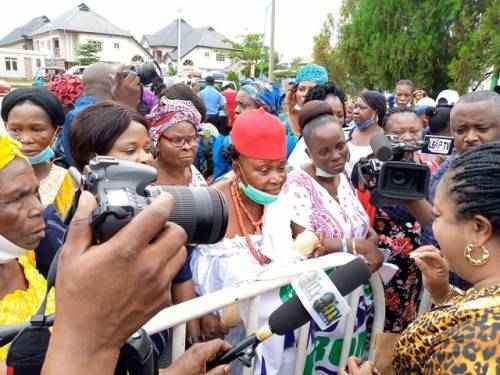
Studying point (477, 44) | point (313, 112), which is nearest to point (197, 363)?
point (313, 112)

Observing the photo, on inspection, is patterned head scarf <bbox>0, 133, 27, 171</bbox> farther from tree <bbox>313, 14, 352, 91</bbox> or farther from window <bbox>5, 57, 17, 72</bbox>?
window <bbox>5, 57, 17, 72</bbox>

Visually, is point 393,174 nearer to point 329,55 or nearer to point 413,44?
point 413,44

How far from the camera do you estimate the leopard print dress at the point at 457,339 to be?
1075 mm

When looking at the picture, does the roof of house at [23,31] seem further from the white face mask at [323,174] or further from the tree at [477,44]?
the white face mask at [323,174]

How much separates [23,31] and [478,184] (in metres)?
82.6


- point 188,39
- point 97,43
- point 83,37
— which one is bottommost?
point 97,43

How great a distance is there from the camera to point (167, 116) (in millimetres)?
2707

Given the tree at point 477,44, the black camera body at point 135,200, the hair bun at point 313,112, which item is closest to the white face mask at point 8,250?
the black camera body at point 135,200

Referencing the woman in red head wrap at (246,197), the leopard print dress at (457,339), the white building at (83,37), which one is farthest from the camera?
the white building at (83,37)

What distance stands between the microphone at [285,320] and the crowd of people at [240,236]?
1.9 inches

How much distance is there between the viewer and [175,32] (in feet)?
235

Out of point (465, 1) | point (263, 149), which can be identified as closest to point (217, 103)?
point (263, 149)

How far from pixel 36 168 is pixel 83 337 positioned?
2394mm

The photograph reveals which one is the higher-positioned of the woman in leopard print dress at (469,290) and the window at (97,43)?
the window at (97,43)
